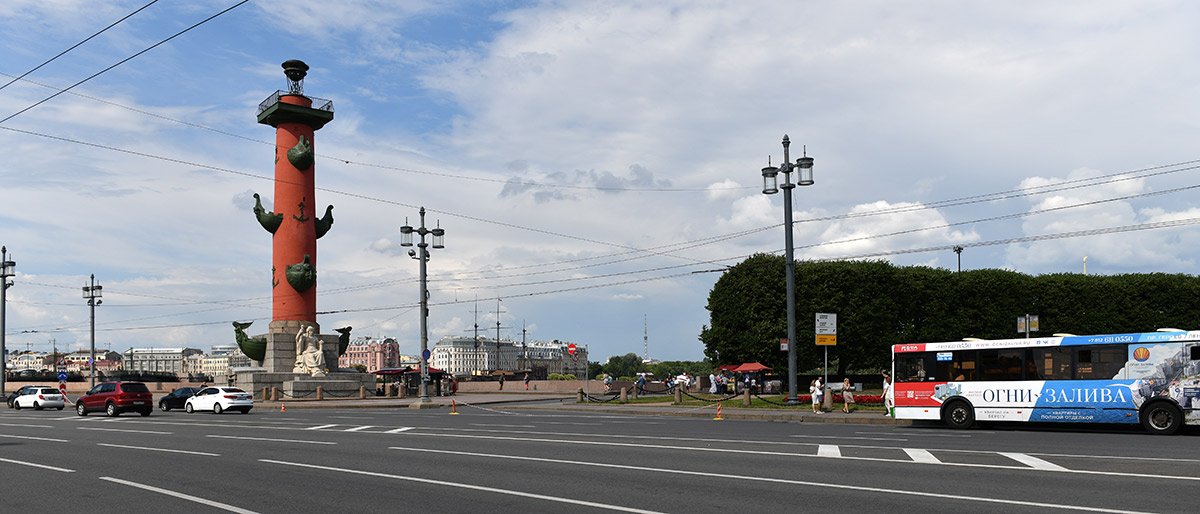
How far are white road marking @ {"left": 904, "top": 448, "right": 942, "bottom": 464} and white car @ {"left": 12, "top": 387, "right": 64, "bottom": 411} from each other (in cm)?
4793

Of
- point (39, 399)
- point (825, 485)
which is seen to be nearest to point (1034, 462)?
point (825, 485)

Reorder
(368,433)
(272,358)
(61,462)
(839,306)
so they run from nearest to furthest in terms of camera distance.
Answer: (61,462), (368,433), (272,358), (839,306)

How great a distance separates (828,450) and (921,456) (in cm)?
186

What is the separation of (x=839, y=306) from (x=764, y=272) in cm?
528

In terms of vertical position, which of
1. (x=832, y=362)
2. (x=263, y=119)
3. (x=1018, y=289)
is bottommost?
(x=832, y=362)

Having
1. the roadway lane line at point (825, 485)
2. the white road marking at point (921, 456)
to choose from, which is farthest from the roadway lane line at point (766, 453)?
the roadway lane line at point (825, 485)

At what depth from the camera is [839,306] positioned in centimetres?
6375

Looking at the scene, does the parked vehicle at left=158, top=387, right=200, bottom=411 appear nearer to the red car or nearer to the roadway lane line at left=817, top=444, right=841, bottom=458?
the red car

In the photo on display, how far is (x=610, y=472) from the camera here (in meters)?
14.5

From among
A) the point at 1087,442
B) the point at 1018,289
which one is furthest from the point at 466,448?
the point at 1018,289

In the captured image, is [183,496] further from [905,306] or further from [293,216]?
[905,306]

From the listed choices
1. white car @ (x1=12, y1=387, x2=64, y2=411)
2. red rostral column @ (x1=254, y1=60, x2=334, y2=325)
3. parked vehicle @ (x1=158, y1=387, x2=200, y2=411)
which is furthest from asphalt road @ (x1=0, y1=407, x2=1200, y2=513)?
red rostral column @ (x1=254, y1=60, x2=334, y2=325)

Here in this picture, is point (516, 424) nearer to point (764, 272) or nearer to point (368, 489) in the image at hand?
point (368, 489)

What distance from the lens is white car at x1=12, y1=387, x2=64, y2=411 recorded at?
168 ft
